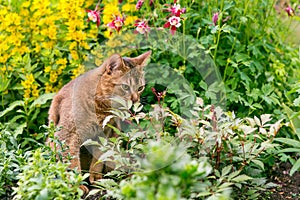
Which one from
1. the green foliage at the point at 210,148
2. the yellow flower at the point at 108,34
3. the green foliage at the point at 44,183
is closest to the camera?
the green foliage at the point at 44,183

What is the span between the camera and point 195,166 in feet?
7.01

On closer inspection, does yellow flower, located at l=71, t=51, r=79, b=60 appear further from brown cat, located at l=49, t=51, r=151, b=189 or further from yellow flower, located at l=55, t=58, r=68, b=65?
brown cat, located at l=49, t=51, r=151, b=189

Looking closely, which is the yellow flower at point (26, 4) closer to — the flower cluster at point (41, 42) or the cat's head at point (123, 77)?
the flower cluster at point (41, 42)

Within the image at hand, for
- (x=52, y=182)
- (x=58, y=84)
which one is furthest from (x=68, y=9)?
(x=52, y=182)

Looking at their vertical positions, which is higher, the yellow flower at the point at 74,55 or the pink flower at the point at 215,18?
the pink flower at the point at 215,18

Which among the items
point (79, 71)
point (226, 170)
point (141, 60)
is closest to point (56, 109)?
point (79, 71)

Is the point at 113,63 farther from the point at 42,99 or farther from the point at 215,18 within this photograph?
the point at 42,99

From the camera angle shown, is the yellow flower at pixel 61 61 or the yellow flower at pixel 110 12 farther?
the yellow flower at pixel 61 61

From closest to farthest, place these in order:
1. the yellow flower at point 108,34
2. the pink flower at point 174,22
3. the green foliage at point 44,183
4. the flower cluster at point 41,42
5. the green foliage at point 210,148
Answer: the green foliage at point 44,183, the green foliage at point 210,148, the pink flower at point 174,22, the yellow flower at point 108,34, the flower cluster at point 41,42

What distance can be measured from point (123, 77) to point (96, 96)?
0.74 ft

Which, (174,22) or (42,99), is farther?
(42,99)

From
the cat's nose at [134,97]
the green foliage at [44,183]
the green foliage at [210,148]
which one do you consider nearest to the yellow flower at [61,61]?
the cat's nose at [134,97]

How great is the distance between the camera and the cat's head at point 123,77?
3.56 metres

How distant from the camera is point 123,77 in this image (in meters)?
3.58
